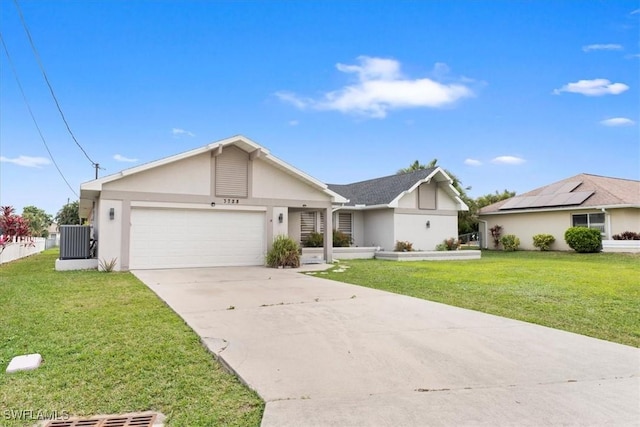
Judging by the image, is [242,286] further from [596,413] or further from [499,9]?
[499,9]

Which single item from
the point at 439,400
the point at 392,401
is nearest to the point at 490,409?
the point at 439,400

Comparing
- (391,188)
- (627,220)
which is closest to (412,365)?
(391,188)

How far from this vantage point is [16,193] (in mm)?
29578

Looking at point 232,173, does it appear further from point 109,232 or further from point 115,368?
point 115,368

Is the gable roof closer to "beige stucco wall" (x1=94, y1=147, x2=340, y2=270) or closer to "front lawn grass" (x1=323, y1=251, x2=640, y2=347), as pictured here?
"beige stucco wall" (x1=94, y1=147, x2=340, y2=270)

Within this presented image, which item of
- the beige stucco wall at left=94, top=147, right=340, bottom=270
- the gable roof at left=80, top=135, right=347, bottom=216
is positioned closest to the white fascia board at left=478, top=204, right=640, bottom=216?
the gable roof at left=80, top=135, right=347, bottom=216

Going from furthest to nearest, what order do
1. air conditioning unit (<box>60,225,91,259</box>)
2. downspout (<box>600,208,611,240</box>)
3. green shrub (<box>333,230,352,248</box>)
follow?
downspout (<box>600,208,611,240</box>), green shrub (<box>333,230,352,248</box>), air conditioning unit (<box>60,225,91,259</box>)

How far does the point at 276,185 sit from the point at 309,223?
15.8 feet

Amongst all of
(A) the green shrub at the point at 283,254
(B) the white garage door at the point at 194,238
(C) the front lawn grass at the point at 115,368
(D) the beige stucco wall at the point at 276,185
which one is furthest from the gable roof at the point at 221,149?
(C) the front lawn grass at the point at 115,368

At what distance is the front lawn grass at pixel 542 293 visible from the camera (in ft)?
20.1

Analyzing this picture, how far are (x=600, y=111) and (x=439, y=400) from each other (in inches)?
794

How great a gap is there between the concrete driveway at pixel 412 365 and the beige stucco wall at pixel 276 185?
8.85 metres

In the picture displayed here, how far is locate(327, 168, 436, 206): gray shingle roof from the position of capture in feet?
72.0

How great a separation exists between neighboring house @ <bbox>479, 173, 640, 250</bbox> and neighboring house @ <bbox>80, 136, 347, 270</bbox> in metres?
16.1
